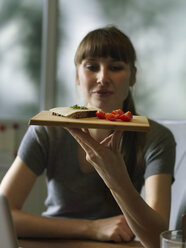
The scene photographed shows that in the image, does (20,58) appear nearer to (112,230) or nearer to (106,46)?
(106,46)

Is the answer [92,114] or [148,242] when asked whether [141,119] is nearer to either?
[92,114]

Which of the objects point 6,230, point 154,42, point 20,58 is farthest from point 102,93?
point 20,58

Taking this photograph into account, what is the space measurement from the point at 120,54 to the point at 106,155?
0.58 metres

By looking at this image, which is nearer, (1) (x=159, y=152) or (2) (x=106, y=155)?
(2) (x=106, y=155)

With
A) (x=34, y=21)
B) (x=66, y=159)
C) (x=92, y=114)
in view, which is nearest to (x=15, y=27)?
(x=34, y=21)

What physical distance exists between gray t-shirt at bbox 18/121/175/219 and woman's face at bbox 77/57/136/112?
19 cm

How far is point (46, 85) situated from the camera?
2.92 metres

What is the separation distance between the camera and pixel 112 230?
126 centimetres

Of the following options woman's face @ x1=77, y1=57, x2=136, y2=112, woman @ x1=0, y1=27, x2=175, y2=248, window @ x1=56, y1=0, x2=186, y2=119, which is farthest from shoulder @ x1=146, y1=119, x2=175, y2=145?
window @ x1=56, y1=0, x2=186, y2=119

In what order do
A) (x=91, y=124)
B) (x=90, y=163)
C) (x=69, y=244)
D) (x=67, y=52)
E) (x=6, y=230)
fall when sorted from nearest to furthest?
(x=6, y=230), (x=91, y=124), (x=69, y=244), (x=90, y=163), (x=67, y=52)

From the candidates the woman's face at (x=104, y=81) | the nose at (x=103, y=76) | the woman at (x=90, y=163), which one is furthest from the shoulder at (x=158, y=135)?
the nose at (x=103, y=76)

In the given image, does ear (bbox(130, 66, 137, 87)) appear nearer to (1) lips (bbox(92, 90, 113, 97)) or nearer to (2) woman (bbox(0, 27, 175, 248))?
(2) woman (bbox(0, 27, 175, 248))

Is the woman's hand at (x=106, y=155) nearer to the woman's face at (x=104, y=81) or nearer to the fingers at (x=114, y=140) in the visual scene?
the fingers at (x=114, y=140)

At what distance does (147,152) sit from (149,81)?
1338 mm
